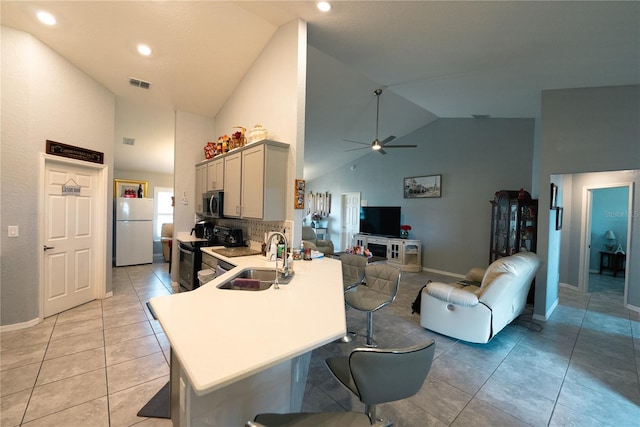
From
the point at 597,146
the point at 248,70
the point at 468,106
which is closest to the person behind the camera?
the point at 597,146

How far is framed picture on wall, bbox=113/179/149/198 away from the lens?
6.63 meters

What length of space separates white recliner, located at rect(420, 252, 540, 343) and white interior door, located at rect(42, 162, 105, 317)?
15.2 feet

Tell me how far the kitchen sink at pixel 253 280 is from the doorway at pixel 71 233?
2823 mm

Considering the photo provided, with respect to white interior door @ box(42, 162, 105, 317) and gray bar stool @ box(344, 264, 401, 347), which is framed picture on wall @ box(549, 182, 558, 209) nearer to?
gray bar stool @ box(344, 264, 401, 347)

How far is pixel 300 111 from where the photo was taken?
111 inches

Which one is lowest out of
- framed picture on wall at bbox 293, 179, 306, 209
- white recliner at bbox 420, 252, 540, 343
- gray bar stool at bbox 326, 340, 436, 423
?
white recliner at bbox 420, 252, 540, 343

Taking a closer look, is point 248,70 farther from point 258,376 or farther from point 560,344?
point 560,344

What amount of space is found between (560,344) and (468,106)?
3824 mm

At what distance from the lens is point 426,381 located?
2285 mm

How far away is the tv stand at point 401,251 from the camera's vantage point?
6410 mm

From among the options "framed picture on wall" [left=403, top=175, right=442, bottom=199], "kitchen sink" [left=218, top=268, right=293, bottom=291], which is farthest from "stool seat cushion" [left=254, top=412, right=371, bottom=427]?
"framed picture on wall" [left=403, top=175, right=442, bottom=199]

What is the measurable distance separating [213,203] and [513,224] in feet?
16.5

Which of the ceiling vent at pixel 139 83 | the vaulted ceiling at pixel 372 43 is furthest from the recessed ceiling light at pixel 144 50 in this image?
the ceiling vent at pixel 139 83

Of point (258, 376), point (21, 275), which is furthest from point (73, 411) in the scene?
point (21, 275)
